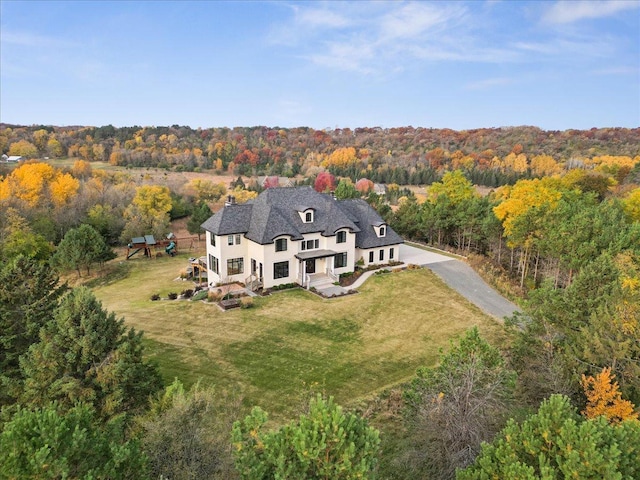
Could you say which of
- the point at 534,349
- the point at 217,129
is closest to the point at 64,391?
the point at 534,349

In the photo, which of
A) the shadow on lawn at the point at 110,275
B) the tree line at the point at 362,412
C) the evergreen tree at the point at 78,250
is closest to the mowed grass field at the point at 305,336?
the tree line at the point at 362,412

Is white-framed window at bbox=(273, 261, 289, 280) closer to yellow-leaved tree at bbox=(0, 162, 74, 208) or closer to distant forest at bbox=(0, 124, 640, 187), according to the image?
yellow-leaved tree at bbox=(0, 162, 74, 208)

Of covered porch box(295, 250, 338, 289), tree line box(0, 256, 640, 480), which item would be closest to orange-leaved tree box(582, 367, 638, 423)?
tree line box(0, 256, 640, 480)

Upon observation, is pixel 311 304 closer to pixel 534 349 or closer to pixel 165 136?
pixel 534 349

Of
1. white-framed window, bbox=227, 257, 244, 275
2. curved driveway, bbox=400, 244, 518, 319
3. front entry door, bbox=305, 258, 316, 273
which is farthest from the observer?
front entry door, bbox=305, 258, 316, 273

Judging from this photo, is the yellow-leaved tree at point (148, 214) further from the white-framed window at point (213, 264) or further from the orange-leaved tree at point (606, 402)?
the orange-leaved tree at point (606, 402)

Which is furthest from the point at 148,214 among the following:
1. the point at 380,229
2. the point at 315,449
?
the point at 315,449

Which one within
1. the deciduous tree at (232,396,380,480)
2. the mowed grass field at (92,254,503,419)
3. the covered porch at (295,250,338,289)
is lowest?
the mowed grass field at (92,254,503,419)

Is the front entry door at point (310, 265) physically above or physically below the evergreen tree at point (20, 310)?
below
